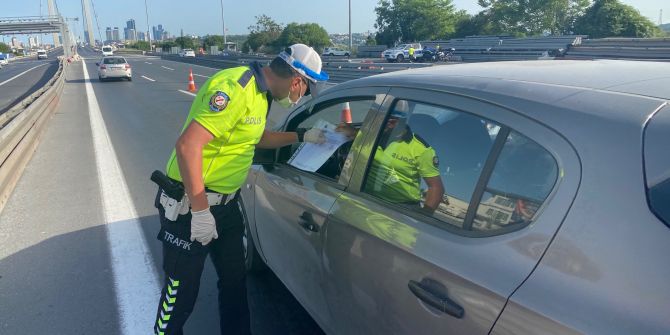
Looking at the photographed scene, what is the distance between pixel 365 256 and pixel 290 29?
2739 inches

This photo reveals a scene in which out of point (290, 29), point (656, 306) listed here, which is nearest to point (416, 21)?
point (290, 29)

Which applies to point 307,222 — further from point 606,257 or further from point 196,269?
point 606,257

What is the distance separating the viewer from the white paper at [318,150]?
2812mm

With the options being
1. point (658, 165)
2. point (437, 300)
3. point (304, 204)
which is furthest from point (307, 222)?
point (658, 165)

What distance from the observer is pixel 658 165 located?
52.7 inches

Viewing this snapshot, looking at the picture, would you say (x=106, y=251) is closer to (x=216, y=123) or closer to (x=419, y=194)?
(x=216, y=123)

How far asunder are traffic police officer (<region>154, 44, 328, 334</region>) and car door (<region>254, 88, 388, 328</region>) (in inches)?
10.0

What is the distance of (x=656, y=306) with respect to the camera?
1.20 meters

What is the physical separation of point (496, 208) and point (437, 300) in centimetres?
37

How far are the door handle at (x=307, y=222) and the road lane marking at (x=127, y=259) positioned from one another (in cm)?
138

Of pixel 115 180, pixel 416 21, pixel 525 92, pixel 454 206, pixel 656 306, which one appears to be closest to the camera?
pixel 656 306

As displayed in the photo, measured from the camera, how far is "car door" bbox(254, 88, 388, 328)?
2.46 m

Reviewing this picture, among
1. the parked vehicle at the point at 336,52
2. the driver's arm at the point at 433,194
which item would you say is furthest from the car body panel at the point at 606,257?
the parked vehicle at the point at 336,52

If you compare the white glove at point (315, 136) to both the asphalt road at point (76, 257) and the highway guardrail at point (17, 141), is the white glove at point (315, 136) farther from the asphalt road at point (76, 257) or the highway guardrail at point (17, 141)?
the highway guardrail at point (17, 141)
